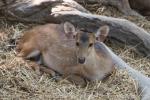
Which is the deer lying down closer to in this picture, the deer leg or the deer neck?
the deer neck

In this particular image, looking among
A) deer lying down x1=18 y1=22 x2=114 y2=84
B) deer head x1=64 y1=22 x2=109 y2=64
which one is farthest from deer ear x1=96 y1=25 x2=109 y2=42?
deer head x1=64 y1=22 x2=109 y2=64

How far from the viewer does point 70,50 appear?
7086mm

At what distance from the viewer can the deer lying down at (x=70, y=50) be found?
652 centimetres

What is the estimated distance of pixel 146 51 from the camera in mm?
7840

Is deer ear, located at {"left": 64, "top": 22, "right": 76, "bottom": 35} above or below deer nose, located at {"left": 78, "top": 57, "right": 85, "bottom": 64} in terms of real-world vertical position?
above

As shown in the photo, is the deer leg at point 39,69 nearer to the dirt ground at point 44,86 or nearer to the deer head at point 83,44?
the dirt ground at point 44,86

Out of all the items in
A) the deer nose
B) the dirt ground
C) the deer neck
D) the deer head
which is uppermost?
the deer head

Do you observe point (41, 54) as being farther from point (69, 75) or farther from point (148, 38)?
point (148, 38)

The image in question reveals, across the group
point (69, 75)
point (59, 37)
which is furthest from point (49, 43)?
point (69, 75)

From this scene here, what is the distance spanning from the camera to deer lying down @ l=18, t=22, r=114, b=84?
652 cm

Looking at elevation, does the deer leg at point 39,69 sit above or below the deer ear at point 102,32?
below

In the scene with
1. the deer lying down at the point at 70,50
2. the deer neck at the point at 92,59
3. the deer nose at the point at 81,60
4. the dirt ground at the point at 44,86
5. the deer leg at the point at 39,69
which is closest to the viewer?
the dirt ground at the point at 44,86

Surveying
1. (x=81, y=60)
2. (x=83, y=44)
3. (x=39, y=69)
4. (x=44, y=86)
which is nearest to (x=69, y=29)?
(x=83, y=44)

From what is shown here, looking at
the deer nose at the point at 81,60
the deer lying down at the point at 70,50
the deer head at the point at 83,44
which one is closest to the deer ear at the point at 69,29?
the deer lying down at the point at 70,50
